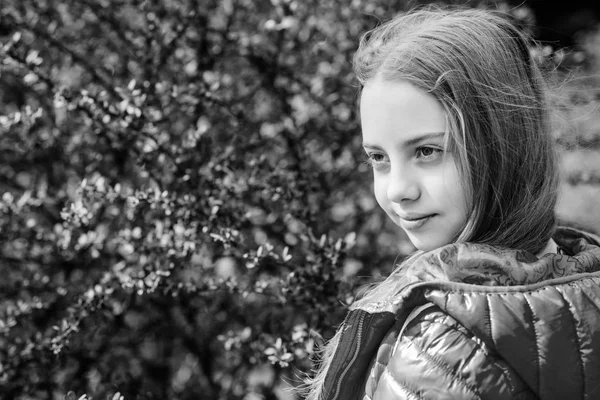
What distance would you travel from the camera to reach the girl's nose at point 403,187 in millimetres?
1338

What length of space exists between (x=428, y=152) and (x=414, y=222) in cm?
15

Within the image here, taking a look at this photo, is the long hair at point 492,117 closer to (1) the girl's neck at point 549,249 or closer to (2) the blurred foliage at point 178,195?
(1) the girl's neck at point 549,249

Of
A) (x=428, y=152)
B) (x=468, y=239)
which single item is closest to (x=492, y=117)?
(x=428, y=152)

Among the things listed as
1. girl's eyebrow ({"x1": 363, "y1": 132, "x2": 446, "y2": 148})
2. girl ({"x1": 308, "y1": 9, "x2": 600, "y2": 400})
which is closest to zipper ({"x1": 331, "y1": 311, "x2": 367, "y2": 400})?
girl ({"x1": 308, "y1": 9, "x2": 600, "y2": 400})

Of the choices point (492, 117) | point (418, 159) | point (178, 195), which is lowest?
point (178, 195)

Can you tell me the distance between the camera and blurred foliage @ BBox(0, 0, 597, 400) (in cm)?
199

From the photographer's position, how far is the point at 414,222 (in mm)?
1389

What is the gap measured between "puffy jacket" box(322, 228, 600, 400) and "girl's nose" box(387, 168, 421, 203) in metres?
0.13

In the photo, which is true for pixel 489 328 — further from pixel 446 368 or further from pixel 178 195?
pixel 178 195

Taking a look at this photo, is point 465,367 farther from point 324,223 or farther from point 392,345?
point 324,223

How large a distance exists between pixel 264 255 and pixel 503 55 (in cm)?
83

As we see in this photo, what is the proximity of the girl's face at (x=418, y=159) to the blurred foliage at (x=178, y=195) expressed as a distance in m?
0.57

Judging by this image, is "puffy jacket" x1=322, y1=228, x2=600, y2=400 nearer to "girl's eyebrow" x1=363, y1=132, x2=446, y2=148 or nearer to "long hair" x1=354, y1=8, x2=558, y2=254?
"long hair" x1=354, y1=8, x2=558, y2=254

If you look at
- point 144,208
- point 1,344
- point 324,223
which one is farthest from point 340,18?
point 1,344
